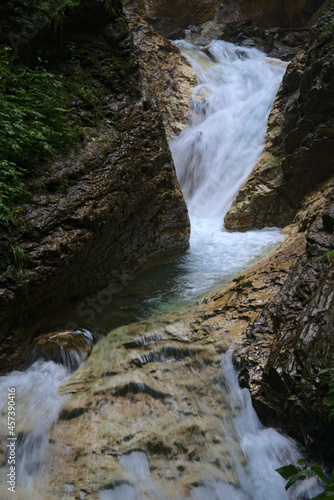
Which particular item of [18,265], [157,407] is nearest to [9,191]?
[18,265]

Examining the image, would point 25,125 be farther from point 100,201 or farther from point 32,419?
point 32,419

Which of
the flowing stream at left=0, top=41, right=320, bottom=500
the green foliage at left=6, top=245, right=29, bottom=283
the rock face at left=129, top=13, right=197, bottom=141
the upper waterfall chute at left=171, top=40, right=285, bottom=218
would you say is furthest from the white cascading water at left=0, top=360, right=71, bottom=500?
the rock face at left=129, top=13, right=197, bottom=141

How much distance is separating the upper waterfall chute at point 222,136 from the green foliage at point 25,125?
19.6 feet

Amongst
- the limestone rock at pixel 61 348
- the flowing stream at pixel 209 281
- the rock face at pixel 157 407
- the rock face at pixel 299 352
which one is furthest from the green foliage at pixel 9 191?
the rock face at pixel 299 352

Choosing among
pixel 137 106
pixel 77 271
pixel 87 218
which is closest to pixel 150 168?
pixel 137 106

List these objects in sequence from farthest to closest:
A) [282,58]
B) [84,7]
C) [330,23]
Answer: [282,58] → [330,23] → [84,7]

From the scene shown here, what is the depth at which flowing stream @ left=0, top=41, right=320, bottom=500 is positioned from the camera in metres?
2.50

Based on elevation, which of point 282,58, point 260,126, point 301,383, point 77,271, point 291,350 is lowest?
point 301,383

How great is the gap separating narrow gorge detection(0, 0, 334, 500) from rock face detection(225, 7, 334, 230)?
0.04 meters

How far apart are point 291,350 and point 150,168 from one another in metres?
3.95

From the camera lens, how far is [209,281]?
5891 mm

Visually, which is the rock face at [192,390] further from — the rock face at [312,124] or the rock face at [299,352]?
the rock face at [312,124]

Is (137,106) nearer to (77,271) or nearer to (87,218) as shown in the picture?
(87,218)

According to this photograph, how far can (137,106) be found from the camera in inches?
229
